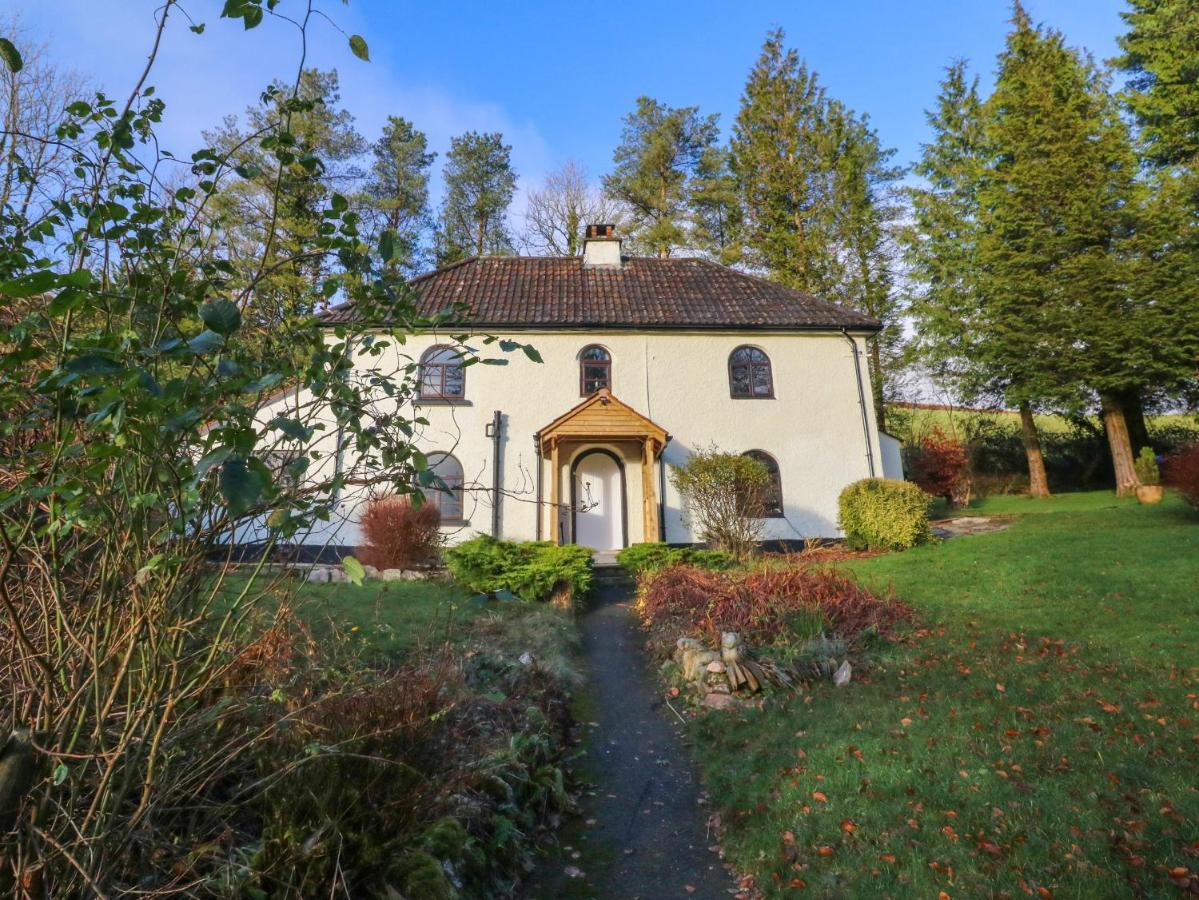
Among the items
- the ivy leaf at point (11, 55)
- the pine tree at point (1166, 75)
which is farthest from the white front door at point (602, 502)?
the pine tree at point (1166, 75)

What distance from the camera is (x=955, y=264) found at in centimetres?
2161

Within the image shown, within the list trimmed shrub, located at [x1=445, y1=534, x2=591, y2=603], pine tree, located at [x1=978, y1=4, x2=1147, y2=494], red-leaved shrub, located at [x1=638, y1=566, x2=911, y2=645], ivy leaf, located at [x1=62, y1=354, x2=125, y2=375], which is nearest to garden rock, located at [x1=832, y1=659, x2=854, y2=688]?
red-leaved shrub, located at [x1=638, y1=566, x2=911, y2=645]

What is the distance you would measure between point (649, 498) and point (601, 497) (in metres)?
1.84

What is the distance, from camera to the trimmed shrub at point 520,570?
9.60m

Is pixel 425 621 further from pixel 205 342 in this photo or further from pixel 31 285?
pixel 31 285

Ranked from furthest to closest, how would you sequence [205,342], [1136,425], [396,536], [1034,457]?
[1034,457] → [1136,425] → [396,536] → [205,342]

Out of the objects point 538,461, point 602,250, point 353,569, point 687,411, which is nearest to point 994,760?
point 353,569

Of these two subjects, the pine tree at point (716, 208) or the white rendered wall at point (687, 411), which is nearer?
the white rendered wall at point (687, 411)

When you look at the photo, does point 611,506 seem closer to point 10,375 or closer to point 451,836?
point 451,836

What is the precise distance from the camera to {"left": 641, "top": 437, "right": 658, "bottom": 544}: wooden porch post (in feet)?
45.9

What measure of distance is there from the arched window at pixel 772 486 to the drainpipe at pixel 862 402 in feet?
7.98

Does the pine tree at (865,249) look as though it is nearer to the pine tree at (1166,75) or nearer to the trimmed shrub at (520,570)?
the pine tree at (1166,75)

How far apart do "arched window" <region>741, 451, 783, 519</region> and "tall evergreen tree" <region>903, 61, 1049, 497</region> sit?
9.71 metres

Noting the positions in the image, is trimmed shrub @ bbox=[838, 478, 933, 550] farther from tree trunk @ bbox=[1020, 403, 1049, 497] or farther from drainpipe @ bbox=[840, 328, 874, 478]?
tree trunk @ bbox=[1020, 403, 1049, 497]
